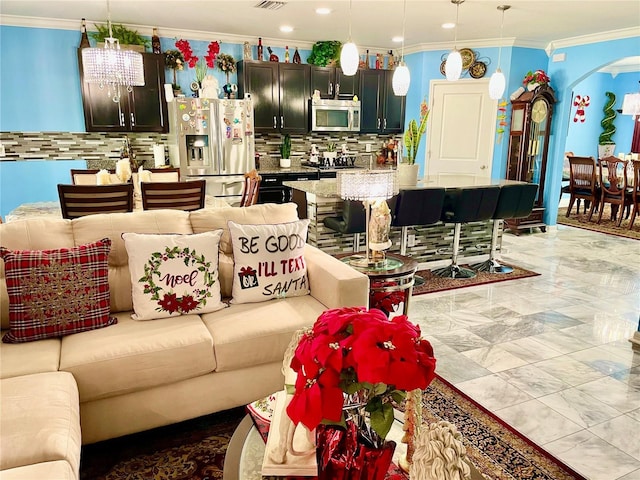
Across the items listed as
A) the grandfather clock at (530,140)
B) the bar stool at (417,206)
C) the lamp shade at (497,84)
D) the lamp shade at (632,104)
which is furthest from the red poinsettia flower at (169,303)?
the lamp shade at (632,104)

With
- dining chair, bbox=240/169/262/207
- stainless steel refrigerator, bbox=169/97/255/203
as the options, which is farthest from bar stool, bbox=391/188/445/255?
stainless steel refrigerator, bbox=169/97/255/203

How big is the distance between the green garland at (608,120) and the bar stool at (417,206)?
27.1 feet

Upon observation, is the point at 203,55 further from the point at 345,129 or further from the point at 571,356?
the point at 571,356

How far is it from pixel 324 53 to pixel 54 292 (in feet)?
17.9

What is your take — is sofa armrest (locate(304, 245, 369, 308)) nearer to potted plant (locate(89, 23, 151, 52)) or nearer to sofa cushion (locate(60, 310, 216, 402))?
sofa cushion (locate(60, 310, 216, 402))

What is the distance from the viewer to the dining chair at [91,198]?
325 centimetres

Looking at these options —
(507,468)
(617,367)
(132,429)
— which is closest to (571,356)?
(617,367)

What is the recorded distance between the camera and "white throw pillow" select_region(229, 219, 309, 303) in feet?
8.46

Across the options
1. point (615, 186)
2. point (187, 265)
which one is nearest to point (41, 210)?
point (187, 265)

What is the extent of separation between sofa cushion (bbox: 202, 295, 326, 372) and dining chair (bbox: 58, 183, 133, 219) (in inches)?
56.5

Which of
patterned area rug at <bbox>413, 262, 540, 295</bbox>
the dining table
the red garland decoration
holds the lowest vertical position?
patterned area rug at <bbox>413, 262, 540, 295</bbox>

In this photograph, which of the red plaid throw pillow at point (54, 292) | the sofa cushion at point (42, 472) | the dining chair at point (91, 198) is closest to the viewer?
the sofa cushion at point (42, 472)

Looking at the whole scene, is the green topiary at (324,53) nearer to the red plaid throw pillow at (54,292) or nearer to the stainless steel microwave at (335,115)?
the stainless steel microwave at (335,115)

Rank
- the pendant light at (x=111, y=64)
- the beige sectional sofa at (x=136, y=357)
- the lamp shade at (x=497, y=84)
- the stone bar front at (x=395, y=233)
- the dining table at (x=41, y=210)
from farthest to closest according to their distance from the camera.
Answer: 1. the lamp shade at (x=497, y=84)
2. the stone bar front at (x=395, y=233)
3. the pendant light at (x=111, y=64)
4. the dining table at (x=41, y=210)
5. the beige sectional sofa at (x=136, y=357)
